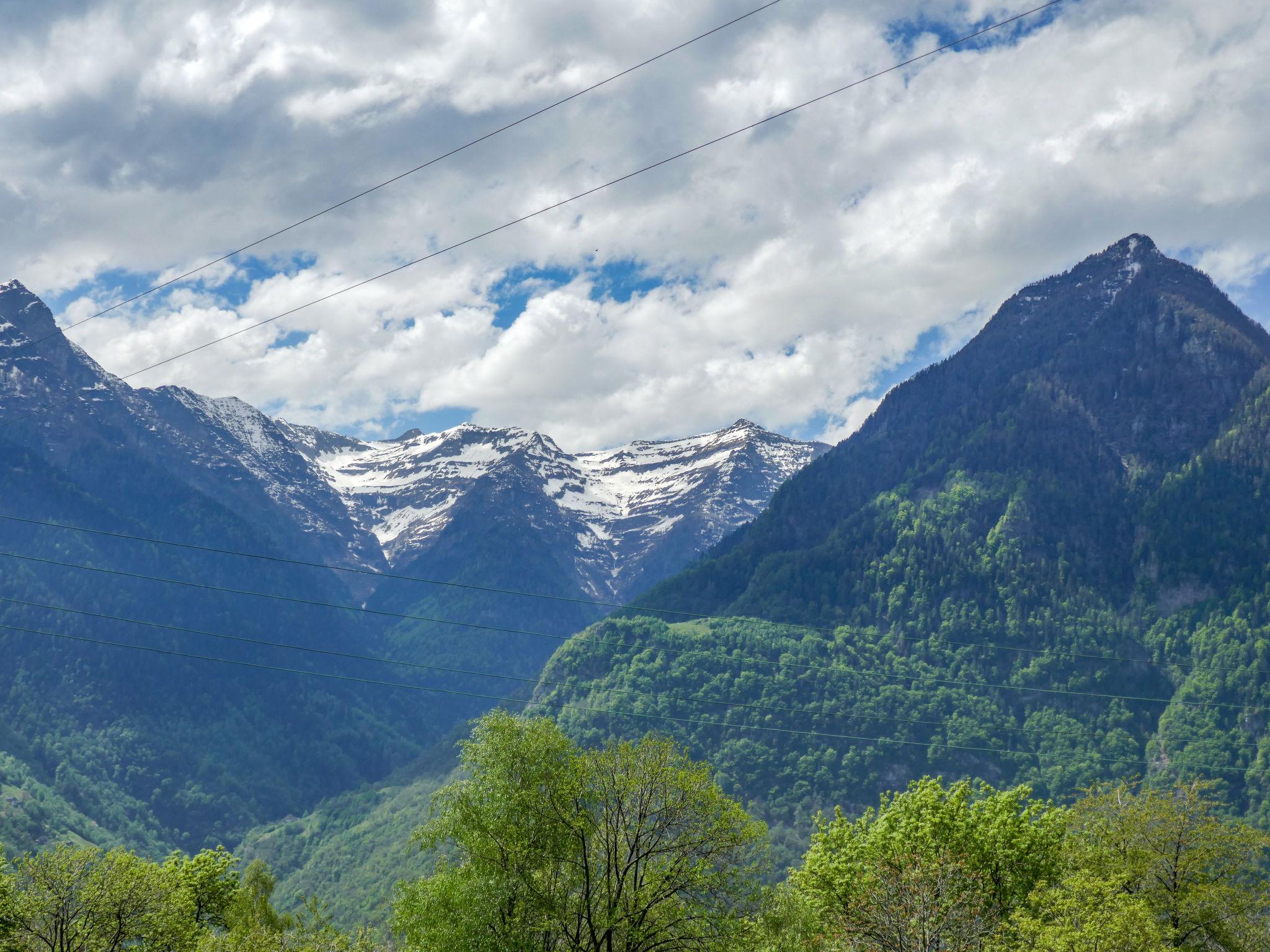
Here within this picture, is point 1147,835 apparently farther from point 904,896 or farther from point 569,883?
point 569,883

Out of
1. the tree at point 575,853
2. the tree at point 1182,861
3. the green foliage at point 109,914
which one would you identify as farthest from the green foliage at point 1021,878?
the green foliage at point 109,914

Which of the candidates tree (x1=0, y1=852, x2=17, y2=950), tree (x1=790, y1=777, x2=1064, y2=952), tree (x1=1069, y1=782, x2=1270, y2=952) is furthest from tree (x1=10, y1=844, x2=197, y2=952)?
tree (x1=1069, y1=782, x2=1270, y2=952)

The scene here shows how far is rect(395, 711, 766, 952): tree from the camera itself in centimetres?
5044

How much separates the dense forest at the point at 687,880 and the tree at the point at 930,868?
6.2 inches

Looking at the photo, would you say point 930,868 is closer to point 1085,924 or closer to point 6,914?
point 1085,924

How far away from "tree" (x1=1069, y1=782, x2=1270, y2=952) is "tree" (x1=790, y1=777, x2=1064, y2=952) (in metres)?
2.88

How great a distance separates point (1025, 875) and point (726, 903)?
19723 mm

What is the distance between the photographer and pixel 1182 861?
198ft

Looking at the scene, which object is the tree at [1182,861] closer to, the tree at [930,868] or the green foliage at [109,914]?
the tree at [930,868]

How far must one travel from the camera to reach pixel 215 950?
53.6 meters

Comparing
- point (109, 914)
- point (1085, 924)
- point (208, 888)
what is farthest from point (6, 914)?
point (1085, 924)

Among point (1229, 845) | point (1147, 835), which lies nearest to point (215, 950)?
point (1147, 835)

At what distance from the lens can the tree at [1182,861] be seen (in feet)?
188

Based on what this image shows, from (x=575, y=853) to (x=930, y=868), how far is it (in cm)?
1833
